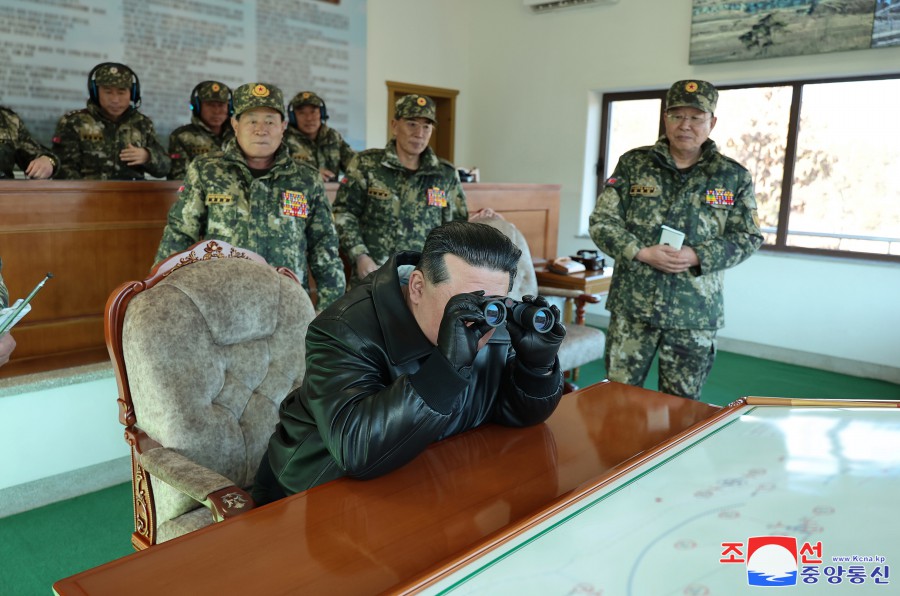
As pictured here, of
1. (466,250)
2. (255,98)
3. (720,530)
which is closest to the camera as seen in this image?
(720,530)

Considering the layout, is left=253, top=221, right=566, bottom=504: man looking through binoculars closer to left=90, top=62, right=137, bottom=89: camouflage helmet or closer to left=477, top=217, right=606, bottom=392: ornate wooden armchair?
left=477, top=217, right=606, bottom=392: ornate wooden armchair

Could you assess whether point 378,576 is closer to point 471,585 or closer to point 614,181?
point 471,585

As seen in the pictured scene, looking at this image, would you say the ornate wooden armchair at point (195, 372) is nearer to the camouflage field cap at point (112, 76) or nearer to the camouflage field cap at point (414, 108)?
the camouflage field cap at point (414, 108)

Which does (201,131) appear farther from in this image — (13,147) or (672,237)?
(672,237)

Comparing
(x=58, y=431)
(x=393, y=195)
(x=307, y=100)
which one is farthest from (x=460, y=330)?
(x=307, y=100)

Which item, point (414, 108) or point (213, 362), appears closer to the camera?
point (213, 362)

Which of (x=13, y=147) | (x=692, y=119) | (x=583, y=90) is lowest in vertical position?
(x=13, y=147)

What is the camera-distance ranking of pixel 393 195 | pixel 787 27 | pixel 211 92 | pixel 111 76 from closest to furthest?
pixel 393 195
pixel 111 76
pixel 211 92
pixel 787 27

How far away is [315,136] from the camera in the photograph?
192 inches

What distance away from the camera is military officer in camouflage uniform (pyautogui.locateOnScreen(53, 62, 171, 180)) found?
384 cm

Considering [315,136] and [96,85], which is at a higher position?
[96,85]

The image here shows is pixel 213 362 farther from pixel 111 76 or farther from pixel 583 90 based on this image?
pixel 583 90

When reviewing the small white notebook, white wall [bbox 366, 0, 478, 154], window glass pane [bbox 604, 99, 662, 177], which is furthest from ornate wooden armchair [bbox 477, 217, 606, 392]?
white wall [bbox 366, 0, 478, 154]

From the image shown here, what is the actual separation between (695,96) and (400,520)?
77.1 inches
